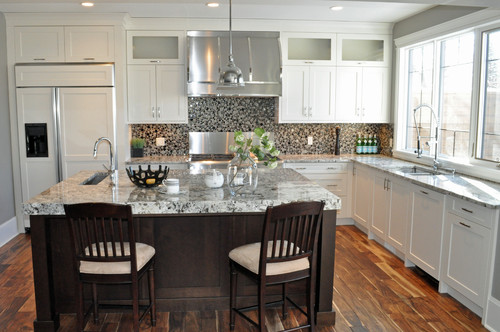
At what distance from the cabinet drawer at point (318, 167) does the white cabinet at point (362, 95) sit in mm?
A: 647

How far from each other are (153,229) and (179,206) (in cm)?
46

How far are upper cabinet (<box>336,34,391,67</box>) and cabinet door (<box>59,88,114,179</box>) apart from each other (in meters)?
2.93

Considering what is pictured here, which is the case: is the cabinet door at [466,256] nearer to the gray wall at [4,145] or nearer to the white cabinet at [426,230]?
the white cabinet at [426,230]

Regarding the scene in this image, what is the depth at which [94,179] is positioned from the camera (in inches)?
157

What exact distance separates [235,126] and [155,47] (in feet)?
4.73

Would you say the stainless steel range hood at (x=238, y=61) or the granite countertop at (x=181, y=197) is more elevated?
the stainless steel range hood at (x=238, y=61)

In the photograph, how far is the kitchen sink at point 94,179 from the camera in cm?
376

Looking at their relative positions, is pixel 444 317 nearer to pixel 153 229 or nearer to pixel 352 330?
pixel 352 330

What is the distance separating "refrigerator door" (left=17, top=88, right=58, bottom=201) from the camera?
5250 mm

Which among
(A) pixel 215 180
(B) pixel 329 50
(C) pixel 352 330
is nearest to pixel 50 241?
(A) pixel 215 180

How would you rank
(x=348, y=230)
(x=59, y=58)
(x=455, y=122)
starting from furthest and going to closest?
(x=348, y=230) < (x=59, y=58) < (x=455, y=122)

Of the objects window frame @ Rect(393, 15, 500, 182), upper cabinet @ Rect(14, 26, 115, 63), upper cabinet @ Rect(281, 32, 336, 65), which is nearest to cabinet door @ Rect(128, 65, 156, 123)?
upper cabinet @ Rect(14, 26, 115, 63)

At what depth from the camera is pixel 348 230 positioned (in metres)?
5.61

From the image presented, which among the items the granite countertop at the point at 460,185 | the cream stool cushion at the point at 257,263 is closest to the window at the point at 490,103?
the granite countertop at the point at 460,185
